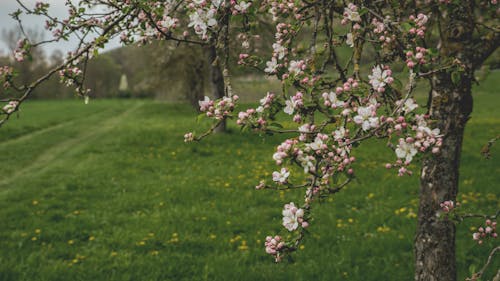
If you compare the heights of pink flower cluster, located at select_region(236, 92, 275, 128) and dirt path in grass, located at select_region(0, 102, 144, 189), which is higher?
pink flower cluster, located at select_region(236, 92, 275, 128)

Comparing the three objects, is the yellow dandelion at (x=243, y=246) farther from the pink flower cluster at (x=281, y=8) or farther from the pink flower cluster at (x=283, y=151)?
the pink flower cluster at (x=283, y=151)

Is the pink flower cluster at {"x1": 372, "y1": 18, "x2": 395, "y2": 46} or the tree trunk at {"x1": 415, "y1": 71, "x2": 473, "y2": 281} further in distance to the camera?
the tree trunk at {"x1": 415, "y1": 71, "x2": 473, "y2": 281}

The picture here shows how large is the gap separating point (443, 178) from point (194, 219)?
16.8 feet

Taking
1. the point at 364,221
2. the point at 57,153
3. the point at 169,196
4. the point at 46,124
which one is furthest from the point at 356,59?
the point at 46,124

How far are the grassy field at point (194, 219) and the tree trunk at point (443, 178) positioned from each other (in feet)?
5.21

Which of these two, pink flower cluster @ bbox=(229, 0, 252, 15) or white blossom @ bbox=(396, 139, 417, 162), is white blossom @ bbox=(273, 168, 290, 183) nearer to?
white blossom @ bbox=(396, 139, 417, 162)

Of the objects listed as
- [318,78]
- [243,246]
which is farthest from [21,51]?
Result: [243,246]

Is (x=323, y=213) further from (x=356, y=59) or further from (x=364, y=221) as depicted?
(x=356, y=59)

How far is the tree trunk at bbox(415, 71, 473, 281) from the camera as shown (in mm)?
5051

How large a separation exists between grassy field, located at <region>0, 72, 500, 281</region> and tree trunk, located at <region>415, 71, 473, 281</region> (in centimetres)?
159

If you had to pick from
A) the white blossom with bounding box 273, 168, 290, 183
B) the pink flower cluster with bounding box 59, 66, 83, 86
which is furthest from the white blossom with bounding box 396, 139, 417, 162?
the pink flower cluster with bounding box 59, 66, 83, 86

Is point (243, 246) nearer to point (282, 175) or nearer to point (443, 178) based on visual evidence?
point (443, 178)

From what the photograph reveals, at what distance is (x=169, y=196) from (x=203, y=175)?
207cm

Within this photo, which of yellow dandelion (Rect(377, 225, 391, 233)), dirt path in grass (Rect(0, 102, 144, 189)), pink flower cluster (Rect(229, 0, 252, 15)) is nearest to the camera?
pink flower cluster (Rect(229, 0, 252, 15))
